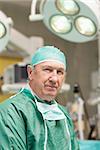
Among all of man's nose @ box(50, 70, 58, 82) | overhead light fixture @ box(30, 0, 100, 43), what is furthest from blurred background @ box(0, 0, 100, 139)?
man's nose @ box(50, 70, 58, 82)

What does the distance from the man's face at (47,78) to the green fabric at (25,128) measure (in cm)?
6

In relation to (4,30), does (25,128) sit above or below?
below

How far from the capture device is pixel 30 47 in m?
3.31

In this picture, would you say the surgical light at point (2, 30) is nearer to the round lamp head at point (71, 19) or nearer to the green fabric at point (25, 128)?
the round lamp head at point (71, 19)

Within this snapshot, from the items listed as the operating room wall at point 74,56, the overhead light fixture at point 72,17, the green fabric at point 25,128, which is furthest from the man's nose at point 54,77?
the operating room wall at point 74,56

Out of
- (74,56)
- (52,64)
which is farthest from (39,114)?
(74,56)

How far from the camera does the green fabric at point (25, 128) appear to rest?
6.04 ft

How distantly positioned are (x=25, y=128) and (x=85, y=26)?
739mm

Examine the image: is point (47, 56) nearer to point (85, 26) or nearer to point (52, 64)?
point (52, 64)

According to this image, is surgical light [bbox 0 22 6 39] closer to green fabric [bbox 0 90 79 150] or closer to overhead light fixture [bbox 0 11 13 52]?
overhead light fixture [bbox 0 11 13 52]

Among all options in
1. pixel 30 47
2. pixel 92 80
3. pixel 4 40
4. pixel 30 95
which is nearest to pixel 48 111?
pixel 30 95

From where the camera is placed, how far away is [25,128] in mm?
1923

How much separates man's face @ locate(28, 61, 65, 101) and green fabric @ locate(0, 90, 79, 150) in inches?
2.5

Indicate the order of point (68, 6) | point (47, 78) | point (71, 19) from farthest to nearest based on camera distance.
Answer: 1. point (71, 19)
2. point (68, 6)
3. point (47, 78)
